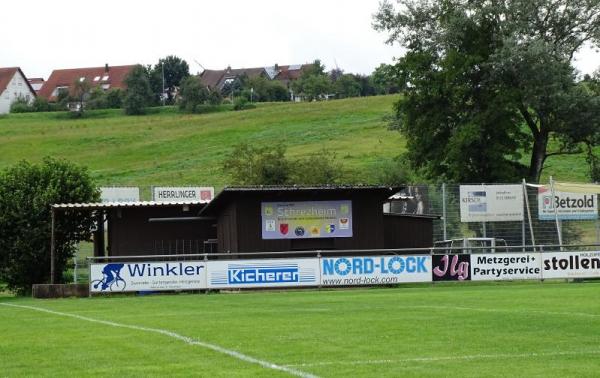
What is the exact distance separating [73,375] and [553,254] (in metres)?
24.6

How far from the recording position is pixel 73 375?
442 inches

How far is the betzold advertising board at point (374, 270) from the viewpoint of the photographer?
3284cm

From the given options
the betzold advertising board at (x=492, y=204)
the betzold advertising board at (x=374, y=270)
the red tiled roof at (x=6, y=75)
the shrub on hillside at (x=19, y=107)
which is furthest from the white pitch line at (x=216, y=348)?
the red tiled roof at (x=6, y=75)

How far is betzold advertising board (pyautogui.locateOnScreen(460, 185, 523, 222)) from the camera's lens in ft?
127

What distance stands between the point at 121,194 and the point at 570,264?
20786 mm

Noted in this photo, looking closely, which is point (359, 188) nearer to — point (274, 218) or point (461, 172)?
point (274, 218)

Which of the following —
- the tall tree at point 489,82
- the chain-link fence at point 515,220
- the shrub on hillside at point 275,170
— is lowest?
the chain-link fence at point 515,220

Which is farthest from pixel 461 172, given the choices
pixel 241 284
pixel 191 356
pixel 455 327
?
pixel 191 356

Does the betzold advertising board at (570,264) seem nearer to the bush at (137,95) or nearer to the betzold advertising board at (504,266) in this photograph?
the betzold advertising board at (504,266)

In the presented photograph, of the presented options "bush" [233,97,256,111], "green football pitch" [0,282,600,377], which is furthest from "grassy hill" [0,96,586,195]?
"green football pitch" [0,282,600,377]

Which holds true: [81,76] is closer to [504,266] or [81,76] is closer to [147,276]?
[147,276]

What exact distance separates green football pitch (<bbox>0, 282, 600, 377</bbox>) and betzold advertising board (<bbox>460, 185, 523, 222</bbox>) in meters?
15.5

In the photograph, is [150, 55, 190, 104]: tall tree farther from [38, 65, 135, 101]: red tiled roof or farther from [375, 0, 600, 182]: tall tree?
[375, 0, 600, 182]: tall tree

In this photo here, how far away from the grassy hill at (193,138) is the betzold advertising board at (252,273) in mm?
38161
